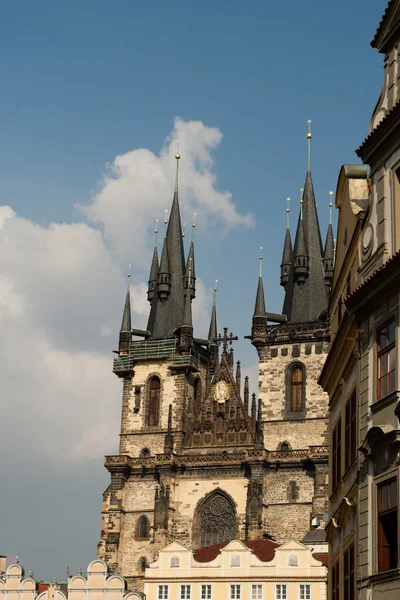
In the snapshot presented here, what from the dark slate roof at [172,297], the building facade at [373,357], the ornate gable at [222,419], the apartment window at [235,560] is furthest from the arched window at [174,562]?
the building facade at [373,357]

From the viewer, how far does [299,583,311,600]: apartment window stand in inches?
1880

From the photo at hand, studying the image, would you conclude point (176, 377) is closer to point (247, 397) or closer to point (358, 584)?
point (247, 397)

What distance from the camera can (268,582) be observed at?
48.8 m

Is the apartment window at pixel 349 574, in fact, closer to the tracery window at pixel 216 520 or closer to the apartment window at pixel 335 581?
the apartment window at pixel 335 581

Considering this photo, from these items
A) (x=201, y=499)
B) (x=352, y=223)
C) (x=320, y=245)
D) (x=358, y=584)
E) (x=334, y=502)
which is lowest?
(x=358, y=584)

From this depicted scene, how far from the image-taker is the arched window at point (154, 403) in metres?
70.2

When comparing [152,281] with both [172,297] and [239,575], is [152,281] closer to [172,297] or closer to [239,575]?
[172,297]

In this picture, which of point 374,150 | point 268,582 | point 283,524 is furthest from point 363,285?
point 283,524

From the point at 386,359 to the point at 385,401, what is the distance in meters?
0.77

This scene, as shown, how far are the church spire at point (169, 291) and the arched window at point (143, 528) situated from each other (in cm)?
1218

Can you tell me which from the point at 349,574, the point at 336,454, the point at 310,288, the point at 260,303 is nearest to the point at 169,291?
the point at 260,303

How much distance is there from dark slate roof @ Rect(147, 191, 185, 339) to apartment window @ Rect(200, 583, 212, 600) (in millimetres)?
24908

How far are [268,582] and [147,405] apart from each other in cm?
2338

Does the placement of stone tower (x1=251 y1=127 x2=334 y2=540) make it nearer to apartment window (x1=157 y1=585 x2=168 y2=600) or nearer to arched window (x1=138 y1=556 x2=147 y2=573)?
arched window (x1=138 y1=556 x2=147 y2=573)
